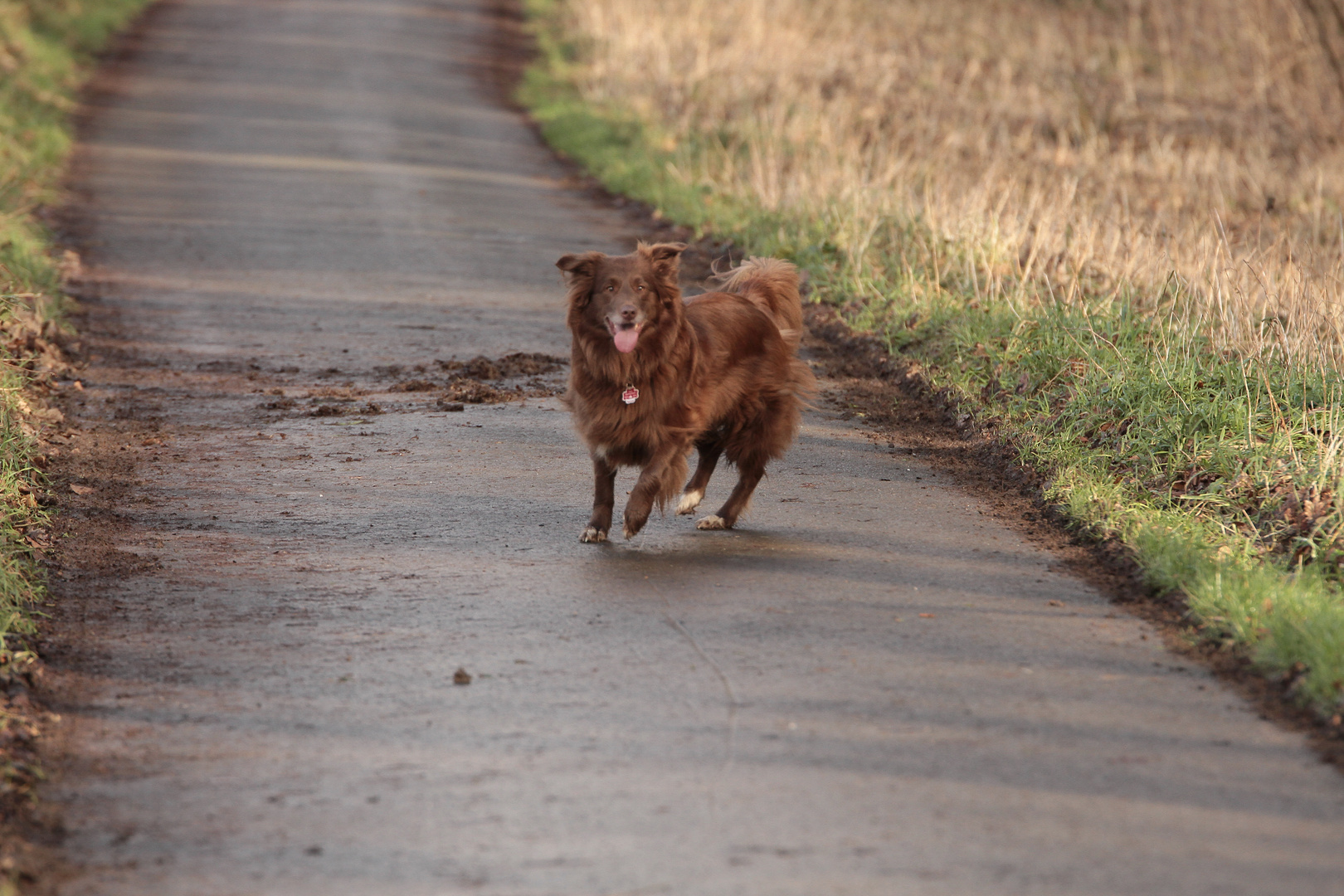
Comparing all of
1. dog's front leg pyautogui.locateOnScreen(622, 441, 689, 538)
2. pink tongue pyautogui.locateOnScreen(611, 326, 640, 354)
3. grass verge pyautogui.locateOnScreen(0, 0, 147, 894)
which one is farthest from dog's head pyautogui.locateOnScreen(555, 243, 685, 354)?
grass verge pyautogui.locateOnScreen(0, 0, 147, 894)

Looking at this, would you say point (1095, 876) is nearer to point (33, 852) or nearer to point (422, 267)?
point (33, 852)

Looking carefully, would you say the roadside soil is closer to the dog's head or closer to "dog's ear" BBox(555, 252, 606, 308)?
the dog's head

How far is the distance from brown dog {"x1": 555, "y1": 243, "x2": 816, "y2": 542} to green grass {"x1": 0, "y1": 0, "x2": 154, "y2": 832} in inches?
96.1

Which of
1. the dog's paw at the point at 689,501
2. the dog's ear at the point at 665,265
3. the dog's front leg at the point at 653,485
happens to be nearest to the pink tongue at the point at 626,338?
the dog's ear at the point at 665,265

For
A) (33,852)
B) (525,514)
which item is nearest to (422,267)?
(525,514)

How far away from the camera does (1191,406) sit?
7.42m

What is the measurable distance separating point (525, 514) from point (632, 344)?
1.16 metres

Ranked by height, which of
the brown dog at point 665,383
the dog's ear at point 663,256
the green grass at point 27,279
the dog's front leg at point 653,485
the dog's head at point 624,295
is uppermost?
the dog's ear at point 663,256

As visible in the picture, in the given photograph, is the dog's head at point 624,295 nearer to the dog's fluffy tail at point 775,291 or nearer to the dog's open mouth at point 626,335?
the dog's open mouth at point 626,335

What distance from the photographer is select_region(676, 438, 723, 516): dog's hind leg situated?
23.6ft

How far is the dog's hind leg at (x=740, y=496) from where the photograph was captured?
7.01 meters

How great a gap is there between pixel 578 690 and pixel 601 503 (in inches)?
71.7

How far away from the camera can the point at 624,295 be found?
6.38 m

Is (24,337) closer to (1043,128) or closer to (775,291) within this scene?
(775,291)
